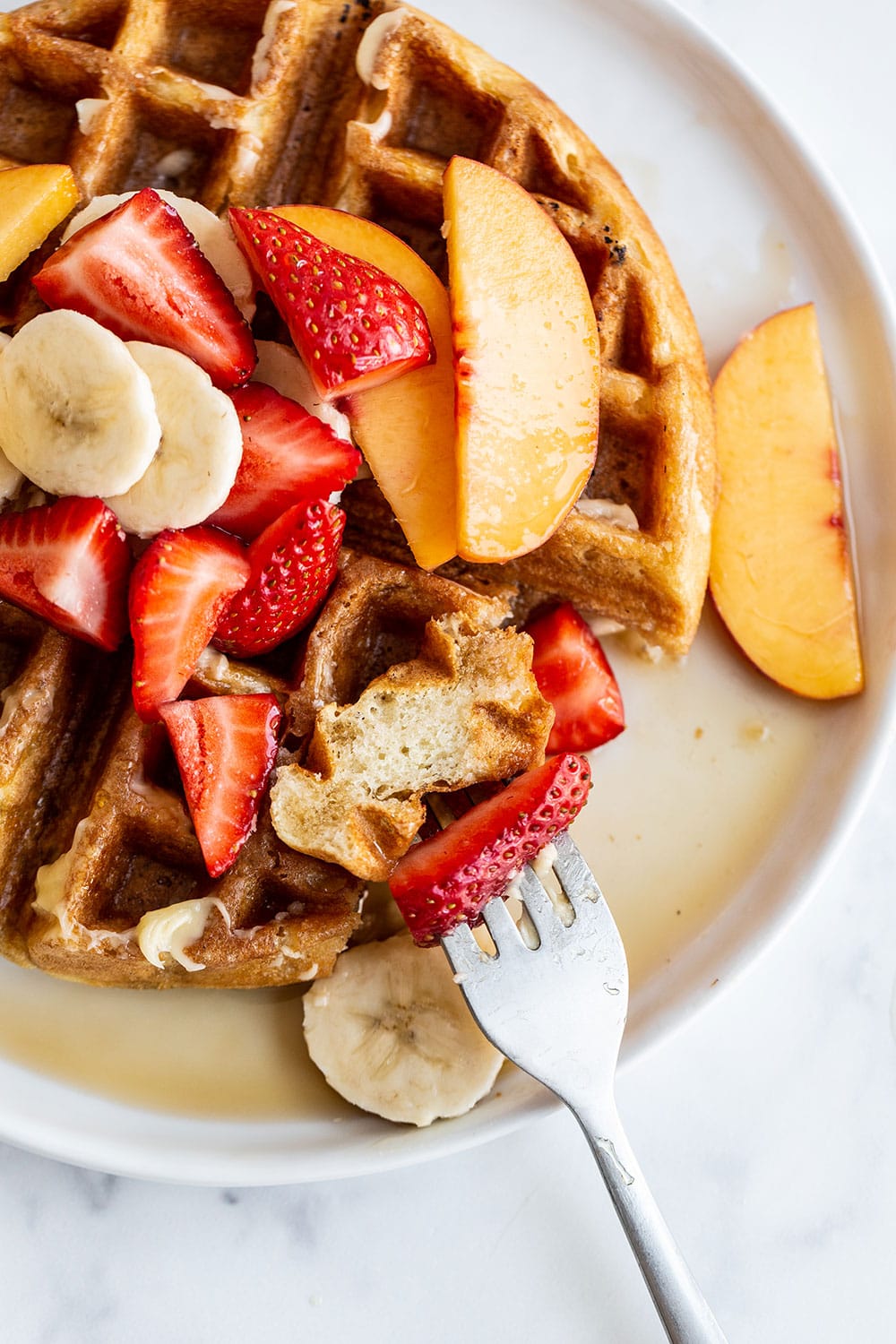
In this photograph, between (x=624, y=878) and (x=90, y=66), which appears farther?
(x=624, y=878)

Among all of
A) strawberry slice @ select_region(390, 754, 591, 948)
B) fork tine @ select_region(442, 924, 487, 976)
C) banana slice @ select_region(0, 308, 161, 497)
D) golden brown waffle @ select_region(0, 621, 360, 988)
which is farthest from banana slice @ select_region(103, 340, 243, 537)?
fork tine @ select_region(442, 924, 487, 976)

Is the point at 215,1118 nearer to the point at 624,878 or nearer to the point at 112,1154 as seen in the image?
the point at 112,1154

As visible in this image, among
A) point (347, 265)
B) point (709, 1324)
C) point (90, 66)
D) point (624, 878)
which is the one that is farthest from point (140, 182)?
point (709, 1324)

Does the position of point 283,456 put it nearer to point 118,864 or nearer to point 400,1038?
point 118,864

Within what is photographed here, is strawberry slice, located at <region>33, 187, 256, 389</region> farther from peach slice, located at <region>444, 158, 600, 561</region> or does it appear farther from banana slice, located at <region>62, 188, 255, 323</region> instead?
peach slice, located at <region>444, 158, 600, 561</region>

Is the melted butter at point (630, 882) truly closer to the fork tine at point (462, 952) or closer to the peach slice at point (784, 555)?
the peach slice at point (784, 555)

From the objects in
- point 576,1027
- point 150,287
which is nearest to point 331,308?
point 150,287

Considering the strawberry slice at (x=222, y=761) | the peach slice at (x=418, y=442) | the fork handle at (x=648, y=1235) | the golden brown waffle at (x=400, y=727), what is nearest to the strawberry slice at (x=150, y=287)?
the peach slice at (x=418, y=442)
